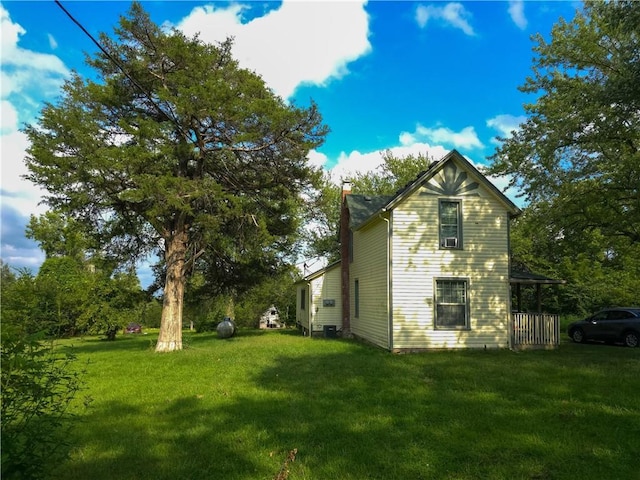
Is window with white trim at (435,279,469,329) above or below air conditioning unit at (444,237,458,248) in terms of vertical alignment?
below

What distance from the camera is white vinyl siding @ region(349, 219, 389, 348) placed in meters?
→ 15.9

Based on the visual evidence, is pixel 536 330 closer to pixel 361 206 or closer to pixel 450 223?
pixel 450 223

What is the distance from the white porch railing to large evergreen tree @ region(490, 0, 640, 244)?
4.00 meters

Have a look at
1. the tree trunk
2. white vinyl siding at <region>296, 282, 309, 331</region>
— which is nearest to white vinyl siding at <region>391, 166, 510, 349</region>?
the tree trunk

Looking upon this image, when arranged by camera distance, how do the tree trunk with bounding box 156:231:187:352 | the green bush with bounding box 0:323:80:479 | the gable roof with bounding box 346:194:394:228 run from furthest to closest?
the gable roof with bounding box 346:194:394:228 → the tree trunk with bounding box 156:231:187:352 → the green bush with bounding box 0:323:80:479

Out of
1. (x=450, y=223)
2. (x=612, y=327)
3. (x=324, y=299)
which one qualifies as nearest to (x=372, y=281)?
(x=450, y=223)

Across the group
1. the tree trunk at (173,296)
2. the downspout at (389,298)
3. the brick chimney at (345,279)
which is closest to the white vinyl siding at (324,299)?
the brick chimney at (345,279)

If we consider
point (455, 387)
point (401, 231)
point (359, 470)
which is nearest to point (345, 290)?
point (401, 231)

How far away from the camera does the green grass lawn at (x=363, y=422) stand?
16.6 ft

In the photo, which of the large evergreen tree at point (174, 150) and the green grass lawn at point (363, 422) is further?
the large evergreen tree at point (174, 150)

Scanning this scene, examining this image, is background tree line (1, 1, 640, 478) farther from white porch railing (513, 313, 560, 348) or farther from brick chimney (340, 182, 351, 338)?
white porch railing (513, 313, 560, 348)

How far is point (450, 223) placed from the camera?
52.2ft

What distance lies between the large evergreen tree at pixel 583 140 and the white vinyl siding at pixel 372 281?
639 cm

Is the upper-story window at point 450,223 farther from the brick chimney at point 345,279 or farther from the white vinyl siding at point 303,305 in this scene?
the white vinyl siding at point 303,305
